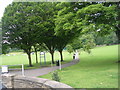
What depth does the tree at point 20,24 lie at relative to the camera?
8984 millimetres

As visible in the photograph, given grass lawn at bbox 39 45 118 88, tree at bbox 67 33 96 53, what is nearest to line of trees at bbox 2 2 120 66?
grass lawn at bbox 39 45 118 88

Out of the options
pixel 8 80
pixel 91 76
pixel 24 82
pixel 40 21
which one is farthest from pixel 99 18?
pixel 8 80

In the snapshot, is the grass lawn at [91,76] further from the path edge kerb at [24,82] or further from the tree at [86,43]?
the tree at [86,43]

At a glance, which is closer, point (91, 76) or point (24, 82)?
point (24, 82)

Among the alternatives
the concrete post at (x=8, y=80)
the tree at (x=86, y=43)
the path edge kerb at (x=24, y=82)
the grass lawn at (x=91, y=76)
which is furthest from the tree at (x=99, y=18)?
the tree at (x=86, y=43)

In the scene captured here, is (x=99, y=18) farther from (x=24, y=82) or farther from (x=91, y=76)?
(x=24, y=82)

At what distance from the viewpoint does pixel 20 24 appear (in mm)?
9242

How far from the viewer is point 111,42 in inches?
1484

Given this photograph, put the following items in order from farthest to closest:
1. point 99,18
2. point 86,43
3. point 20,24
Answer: point 86,43 < point 20,24 < point 99,18

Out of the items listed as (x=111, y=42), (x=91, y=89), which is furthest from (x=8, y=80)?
(x=111, y=42)

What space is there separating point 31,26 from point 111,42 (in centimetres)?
3242

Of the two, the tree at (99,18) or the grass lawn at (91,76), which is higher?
the tree at (99,18)

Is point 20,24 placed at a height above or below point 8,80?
above

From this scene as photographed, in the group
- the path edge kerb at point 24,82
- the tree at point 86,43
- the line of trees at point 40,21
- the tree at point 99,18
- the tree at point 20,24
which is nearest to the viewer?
the path edge kerb at point 24,82
